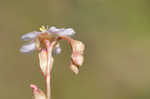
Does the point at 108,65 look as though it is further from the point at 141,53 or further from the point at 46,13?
the point at 46,13

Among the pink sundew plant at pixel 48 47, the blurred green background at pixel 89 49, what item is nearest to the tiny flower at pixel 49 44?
the pink sundew plant at pixel 48 47

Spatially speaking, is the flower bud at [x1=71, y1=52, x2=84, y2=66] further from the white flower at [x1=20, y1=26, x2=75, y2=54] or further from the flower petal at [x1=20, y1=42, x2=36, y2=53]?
the flower petal at [x1=20, y1=42, x2=36, y2=53]

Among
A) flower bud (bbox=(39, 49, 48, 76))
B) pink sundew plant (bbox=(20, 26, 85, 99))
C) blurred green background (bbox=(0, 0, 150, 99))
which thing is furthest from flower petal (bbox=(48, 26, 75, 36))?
blurred green background (bbox=(0, 0, 150, 99))

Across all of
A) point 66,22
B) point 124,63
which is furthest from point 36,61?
point 124,63

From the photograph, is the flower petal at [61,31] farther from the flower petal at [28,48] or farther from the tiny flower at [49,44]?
the flower petal at [28,48]

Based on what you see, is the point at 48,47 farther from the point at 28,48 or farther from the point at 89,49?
the point at 89,49

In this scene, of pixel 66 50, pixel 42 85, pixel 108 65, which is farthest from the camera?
pixel 108 65
